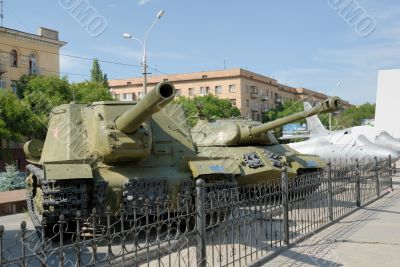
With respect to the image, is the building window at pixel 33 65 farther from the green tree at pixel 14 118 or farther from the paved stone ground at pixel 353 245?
the paved stone ground at pixel 353 245

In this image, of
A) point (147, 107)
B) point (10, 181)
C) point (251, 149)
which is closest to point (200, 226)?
point (147, 107)

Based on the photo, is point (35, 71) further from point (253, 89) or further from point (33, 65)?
point (253, 89)

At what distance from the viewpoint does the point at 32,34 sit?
2909 cm

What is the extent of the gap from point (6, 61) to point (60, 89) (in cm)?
435

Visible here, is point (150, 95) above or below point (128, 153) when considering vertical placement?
above

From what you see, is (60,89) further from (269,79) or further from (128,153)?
(269,79)

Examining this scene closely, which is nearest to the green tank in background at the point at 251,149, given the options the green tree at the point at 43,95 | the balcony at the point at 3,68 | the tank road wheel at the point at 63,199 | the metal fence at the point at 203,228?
the metal fence at the point at 203,228

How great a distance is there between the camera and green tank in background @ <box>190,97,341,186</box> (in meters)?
11.3

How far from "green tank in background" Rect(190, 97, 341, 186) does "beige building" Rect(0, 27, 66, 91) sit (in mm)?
18637

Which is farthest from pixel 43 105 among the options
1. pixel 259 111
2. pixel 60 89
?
pixel 259 111

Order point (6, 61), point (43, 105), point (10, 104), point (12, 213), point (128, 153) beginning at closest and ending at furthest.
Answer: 1. point (128, 153)
2. point (12, 213)
3. point (10, 104)
4. point (43, 105)
5. point (6, 61)

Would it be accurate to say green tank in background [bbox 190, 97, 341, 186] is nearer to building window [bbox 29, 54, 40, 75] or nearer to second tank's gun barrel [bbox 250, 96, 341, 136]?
second tank's gun barrel [bbox 250, 96, 341, 136]

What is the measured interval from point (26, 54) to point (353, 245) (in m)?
26.1

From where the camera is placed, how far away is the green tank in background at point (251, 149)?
11273mm
